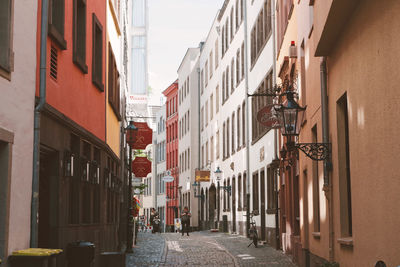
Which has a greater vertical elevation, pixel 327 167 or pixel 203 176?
pixel 203 176

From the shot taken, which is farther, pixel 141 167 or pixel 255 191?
pixel 255 191

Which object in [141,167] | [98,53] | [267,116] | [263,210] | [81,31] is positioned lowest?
[263,210]

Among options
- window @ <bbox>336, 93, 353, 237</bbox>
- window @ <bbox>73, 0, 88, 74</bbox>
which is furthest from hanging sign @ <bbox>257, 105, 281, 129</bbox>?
window @ <bbox>336, 93, 353, 237</bbox>

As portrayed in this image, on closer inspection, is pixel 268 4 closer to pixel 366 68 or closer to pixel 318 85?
pixel 318 85

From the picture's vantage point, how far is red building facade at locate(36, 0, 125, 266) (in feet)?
40.2

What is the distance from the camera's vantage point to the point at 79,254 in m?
12.0

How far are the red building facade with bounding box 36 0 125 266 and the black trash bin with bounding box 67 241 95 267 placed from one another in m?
→ 0.40

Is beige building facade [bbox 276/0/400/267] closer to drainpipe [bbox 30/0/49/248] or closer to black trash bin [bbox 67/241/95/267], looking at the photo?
black trash bin [bbox 67/241/95/267]

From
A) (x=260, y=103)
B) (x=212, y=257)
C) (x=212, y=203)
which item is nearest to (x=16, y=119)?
(x=212, y=257)

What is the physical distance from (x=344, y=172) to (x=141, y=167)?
16539 mm

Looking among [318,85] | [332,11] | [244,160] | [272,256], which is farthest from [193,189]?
[332,11]

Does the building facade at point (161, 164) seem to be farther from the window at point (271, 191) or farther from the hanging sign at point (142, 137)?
the hanging sign at point (142, 137)

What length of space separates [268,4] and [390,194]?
70.4ft

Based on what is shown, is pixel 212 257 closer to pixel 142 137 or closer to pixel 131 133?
pixel 131 133
